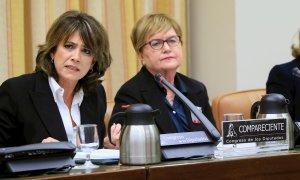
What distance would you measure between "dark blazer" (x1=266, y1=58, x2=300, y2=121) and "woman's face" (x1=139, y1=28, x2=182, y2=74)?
0.55 metres

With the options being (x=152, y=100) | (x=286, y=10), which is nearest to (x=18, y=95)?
(x=152, y=100)

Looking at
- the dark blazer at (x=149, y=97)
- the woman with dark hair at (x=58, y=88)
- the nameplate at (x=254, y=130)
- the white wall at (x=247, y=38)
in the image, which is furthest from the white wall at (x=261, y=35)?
the nameplate at (x=254, y=130)

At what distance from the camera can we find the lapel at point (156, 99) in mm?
2076

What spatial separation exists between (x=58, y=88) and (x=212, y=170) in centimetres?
86

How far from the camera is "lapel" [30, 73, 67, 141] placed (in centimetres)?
195

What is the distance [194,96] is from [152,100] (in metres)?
0.24

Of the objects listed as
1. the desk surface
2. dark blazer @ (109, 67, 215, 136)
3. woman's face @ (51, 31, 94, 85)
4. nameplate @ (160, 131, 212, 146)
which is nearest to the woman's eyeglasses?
dark blazer @ (109, 67, 215, 136)

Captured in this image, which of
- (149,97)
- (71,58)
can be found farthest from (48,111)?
(149,97)

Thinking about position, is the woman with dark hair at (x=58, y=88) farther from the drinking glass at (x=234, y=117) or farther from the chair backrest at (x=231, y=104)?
the chair backrest at (x=231, y=104)

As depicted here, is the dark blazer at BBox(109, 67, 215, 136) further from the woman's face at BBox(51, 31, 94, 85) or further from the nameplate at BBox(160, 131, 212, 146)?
the nameplate at BBox(160, 131, 212, 146)

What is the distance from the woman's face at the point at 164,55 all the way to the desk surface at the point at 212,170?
79cm

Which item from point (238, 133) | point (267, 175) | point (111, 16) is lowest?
point (267, 175)

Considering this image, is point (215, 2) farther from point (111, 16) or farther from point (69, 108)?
point (69, 108)

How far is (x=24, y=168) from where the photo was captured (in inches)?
49.8
